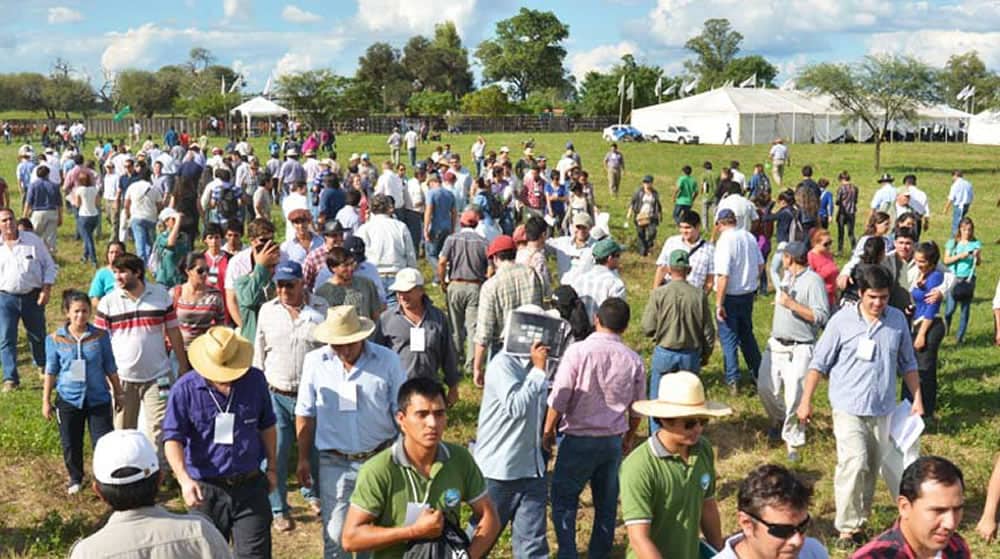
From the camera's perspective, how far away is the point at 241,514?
522 centimetres

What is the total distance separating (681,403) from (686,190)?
14.6m

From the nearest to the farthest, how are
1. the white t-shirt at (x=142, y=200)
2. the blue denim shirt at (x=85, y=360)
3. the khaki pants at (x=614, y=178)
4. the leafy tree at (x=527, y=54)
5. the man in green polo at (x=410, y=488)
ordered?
the man in green polo at (x=410, y=488), the blue denim shirt at (x=85, y=360), the white t-shirt at (x=142, y=200), the khaki pants at (x=614, y=178), the leafy tree at (x=527, y=54)

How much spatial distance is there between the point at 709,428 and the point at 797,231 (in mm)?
7193

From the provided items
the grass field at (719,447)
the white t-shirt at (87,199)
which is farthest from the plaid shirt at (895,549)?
the white t-shirt at (87,199)

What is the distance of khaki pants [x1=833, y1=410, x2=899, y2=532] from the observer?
21.0 ft

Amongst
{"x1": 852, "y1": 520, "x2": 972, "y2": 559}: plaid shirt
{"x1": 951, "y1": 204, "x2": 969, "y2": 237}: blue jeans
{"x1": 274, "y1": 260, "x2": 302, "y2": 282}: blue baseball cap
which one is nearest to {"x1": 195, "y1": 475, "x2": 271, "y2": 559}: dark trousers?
{"x1": 274, "y1": 260, "x2": 302, "y2": 282}: blue baseball cap

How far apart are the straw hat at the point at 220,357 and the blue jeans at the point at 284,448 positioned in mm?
1054

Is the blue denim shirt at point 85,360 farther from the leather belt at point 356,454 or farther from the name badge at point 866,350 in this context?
the name badge at point 866,350

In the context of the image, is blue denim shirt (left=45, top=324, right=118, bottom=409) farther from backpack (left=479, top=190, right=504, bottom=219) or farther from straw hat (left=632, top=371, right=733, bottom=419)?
backpack (left=479, top=190, right=504, bottom=219)

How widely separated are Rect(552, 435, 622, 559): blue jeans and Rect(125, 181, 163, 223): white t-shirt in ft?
33.2

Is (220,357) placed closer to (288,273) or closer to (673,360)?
(288,273)

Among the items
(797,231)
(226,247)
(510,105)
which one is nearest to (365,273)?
(226,247)

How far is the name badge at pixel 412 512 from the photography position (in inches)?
156

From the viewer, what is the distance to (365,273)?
8.01m
